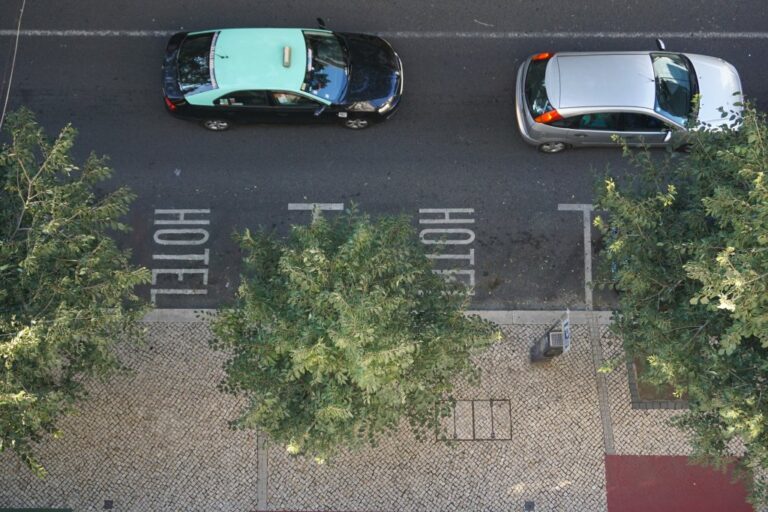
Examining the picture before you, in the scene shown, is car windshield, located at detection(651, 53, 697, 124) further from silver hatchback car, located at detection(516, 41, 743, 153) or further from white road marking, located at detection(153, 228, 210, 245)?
white road marking, located at detection(153, 228, 210, 245)

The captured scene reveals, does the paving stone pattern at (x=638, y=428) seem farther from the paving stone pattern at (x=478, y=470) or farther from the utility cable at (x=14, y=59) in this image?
the utility cable at (x=14, y=59)

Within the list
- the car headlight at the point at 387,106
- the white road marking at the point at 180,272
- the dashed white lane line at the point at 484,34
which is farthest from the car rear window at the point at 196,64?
the white road marking at the point at 180,272

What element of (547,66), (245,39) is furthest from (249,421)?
(547,66)

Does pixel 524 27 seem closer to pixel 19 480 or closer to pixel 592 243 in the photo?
pixel 592 243

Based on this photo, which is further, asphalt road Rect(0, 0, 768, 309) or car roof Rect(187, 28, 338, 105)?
asphalt road Rect(0, 0, 768, 309)

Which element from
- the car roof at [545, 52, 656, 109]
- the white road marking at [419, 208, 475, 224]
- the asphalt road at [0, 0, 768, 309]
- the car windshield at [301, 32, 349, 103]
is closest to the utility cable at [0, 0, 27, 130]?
the asphalt road at [0, 0, 768, 309]
